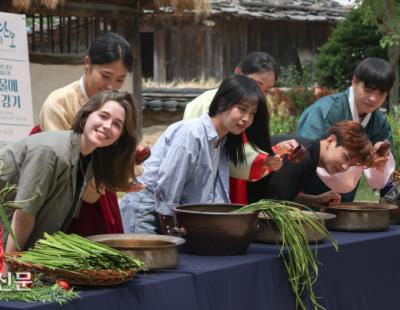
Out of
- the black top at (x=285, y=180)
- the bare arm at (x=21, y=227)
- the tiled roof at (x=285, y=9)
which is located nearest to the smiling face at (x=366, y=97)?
the black top at (x=285, y=180)

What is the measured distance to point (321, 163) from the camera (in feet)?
16.9

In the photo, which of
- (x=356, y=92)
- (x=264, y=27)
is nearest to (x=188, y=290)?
(x=356, y=92)

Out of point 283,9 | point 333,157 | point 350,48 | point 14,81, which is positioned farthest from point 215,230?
point 283,9

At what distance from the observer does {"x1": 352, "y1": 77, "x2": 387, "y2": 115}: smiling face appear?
17.9ft

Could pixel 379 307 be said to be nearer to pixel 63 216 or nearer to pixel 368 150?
pixel 368 150

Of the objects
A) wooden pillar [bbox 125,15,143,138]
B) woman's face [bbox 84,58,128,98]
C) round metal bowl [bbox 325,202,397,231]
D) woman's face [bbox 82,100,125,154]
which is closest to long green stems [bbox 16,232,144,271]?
woman's face [bbox 82,100,125,154]

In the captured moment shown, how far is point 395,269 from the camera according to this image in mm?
4988

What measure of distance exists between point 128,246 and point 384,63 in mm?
2369

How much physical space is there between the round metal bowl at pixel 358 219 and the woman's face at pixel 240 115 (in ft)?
2.73

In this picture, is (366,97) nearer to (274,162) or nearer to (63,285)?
(274,162)

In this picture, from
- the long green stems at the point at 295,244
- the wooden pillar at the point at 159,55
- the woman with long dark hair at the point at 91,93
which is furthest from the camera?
the wooden pillar at the point at 159,55

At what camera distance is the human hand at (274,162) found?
475 cm

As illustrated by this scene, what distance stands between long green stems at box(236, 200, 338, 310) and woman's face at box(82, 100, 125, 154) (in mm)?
697

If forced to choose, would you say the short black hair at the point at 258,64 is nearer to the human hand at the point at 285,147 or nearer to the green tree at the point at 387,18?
the human hand at the point at 285,147
